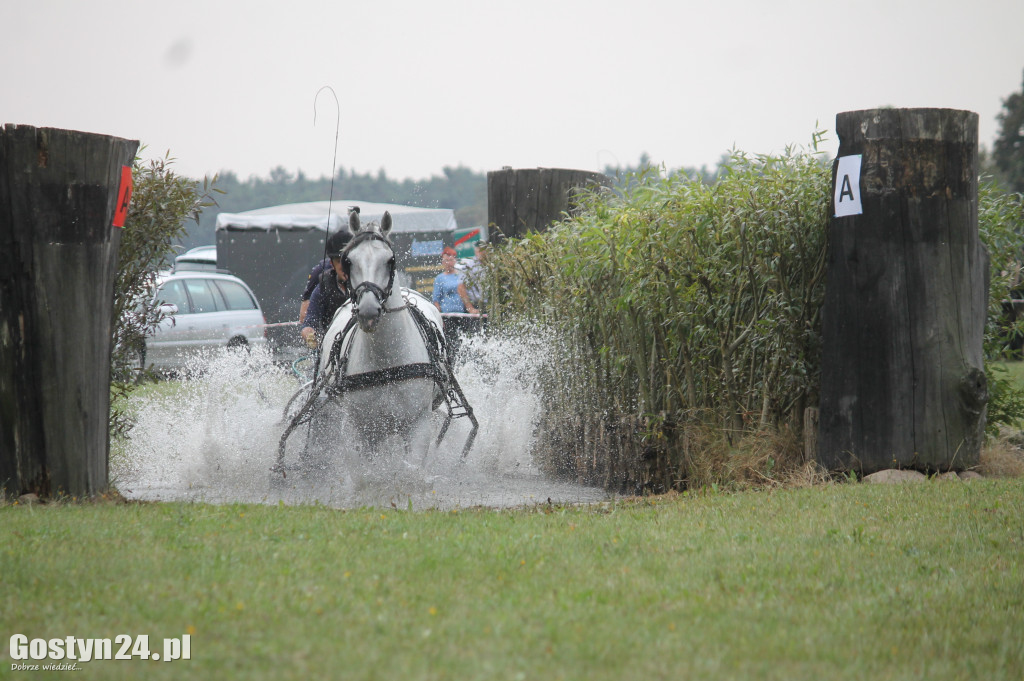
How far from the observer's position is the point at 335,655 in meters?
3.21

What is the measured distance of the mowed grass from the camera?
3.24 metres

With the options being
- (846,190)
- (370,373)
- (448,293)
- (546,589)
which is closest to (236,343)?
(448,293)

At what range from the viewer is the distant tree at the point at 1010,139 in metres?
40.8

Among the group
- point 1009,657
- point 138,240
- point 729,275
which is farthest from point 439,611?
point 138,240

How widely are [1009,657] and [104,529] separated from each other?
433 cm

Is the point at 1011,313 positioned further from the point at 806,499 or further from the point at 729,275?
the point at 806,499

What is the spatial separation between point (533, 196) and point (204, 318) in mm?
9619

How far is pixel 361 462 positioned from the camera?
761 cm

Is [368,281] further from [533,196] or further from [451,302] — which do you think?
[451,302]

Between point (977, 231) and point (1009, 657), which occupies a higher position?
point (977, 231)

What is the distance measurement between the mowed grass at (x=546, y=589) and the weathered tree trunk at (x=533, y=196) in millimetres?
5036

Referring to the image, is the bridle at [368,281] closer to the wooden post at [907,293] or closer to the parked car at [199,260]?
the wooden post at [907,293]

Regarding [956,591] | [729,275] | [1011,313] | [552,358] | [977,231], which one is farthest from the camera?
[552,358]

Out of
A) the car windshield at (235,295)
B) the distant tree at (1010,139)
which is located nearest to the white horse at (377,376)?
the car windshield at (235,295)
